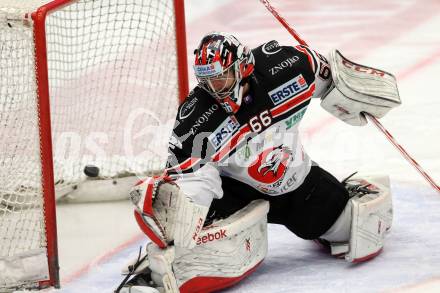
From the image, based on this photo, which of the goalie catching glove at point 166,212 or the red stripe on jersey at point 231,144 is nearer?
the goalie catching glove at point 166,212

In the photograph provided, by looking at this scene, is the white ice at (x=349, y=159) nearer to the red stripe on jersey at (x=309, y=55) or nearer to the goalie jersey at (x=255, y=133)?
the goalie jersey at (x=255, y=133)

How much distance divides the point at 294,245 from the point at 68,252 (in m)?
0.81

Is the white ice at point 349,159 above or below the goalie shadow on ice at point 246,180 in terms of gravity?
below

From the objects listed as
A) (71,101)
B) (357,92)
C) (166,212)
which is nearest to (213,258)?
(166,212)

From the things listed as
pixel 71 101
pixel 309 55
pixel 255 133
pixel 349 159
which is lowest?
pixel 349 159

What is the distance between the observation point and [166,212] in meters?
3.54

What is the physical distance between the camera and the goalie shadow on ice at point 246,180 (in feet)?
11.7

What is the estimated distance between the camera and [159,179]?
352cm

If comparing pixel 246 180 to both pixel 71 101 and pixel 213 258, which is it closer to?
pixel 213 258

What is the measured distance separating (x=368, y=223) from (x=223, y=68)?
0.76 metres

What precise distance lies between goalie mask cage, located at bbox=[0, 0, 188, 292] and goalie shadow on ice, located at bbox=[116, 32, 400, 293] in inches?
15.4

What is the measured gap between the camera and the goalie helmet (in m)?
3.56

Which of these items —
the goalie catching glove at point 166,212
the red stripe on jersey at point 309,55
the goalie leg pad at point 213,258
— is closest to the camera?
the goalie catching glove at point 166,212

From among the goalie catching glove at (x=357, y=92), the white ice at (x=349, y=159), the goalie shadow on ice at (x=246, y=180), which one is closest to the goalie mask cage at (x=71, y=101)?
the white ice at (x=349, y=159)
